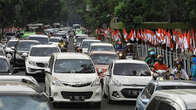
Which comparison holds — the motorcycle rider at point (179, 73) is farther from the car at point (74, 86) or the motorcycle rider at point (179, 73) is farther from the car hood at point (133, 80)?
the car at point (74, 86)

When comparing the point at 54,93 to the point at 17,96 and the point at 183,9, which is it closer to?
the point at 17,96

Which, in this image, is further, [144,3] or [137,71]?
[144,3]

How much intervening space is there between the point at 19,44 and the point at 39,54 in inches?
251

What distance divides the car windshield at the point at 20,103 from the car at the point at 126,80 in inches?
359

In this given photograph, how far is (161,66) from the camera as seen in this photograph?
59.3 feet

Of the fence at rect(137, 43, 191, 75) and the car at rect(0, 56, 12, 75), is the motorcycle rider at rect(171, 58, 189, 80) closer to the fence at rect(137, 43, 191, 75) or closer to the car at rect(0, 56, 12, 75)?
the fence at rect(137, 43, 191, 75)

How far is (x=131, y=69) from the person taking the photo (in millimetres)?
17828

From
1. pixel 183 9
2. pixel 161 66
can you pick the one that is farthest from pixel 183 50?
pixel 183 9

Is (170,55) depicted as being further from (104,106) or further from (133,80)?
(104,106)

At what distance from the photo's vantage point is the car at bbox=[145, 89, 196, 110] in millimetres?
5988

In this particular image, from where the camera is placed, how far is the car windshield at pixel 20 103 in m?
7.25

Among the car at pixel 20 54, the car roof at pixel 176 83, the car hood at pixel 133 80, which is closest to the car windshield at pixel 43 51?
the car at pixel 20 54

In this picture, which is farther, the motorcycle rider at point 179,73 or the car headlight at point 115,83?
the motorcycle rider at point 179,73

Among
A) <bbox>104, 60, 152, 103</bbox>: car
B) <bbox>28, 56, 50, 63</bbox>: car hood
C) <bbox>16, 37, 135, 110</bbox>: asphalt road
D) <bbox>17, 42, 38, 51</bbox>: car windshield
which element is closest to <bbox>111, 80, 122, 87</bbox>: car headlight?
<bbox>104, 60, 152, 103</bbox>: car
